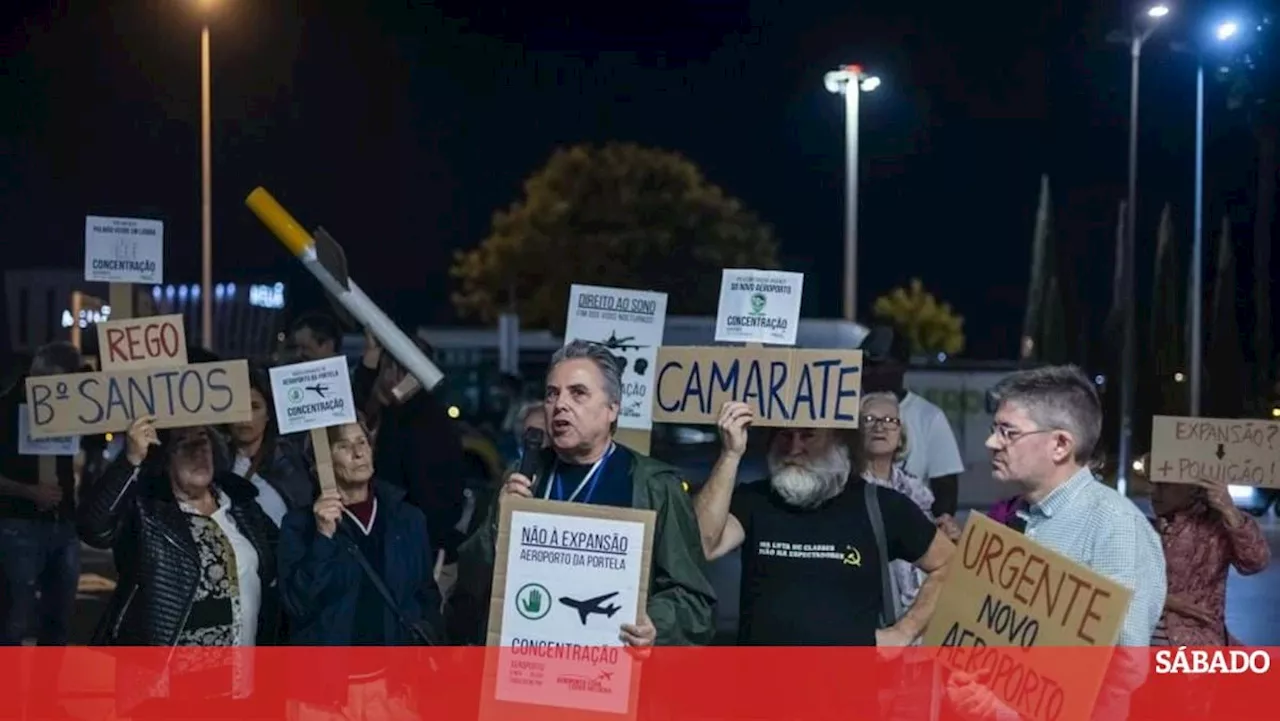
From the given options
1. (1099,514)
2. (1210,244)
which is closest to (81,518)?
(1099,514)

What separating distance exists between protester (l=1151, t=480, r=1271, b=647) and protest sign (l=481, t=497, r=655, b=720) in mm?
2607

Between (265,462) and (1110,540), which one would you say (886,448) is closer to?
(265,462)

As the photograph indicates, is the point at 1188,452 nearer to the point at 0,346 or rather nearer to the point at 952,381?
the point at 952,381

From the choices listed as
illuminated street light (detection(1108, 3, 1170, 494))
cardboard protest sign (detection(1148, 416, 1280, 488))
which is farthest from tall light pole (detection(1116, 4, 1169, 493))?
cardboard protest sign (detection(1148, 416, 1280, 488))

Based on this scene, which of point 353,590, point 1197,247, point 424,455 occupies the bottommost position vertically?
point 353,590

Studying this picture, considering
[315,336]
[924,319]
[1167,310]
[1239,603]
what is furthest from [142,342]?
[924,319]

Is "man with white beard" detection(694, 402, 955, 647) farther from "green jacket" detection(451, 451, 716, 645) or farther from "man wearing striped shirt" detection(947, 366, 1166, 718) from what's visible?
"man wearing striped shirt" detection(947, 366, 1166, 718)

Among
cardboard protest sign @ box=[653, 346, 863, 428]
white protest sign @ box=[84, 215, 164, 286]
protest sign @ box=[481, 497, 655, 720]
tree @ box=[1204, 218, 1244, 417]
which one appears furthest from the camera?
tree @ box=[1204, 218, 1244, 417]

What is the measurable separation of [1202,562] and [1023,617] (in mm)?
2452

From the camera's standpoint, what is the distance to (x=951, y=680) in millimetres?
4090

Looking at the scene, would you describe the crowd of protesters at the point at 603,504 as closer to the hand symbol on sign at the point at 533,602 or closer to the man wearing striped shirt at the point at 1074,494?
the man wearing striped shirt at the point at 1074,494

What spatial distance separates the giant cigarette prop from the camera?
7.21 m

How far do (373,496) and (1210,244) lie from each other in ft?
127

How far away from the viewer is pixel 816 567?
16.5ft
